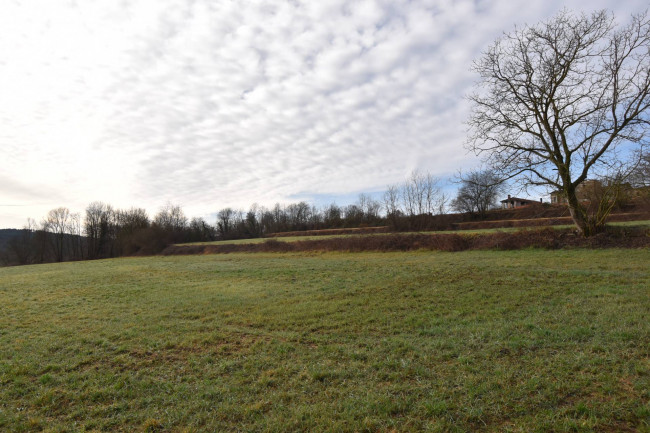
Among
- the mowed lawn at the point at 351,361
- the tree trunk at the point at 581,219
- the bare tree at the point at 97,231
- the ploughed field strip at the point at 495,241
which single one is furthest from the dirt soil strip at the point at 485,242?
the bare tree at the point at 97,231

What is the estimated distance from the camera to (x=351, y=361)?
5.95 meters

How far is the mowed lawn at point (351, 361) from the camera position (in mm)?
4125

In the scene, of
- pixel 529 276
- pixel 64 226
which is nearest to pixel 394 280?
pixel 529 276

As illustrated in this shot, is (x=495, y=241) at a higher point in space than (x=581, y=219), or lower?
lower

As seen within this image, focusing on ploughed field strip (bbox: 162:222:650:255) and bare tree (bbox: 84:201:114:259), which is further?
bare tree (bbox: 84:201:114:259)

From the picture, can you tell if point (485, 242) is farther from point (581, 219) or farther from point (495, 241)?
point (581, 219)

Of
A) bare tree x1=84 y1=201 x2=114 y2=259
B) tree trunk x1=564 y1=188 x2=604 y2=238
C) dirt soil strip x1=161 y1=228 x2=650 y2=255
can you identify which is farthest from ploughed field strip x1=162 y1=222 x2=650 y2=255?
bare tree x1=84 y1=201 x2=114 y2=259

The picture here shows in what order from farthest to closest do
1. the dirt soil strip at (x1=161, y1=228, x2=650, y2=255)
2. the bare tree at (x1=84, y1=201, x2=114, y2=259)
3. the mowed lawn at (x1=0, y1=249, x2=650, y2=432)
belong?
the bare tree at (x1=84, y1=201, x2=114, y2=259) < the dirt soil strip at (x1=161, y1=228, x2=650, y2=255) < the mowed lawn at (x1=0, y1=249, x2=650, y2=432)

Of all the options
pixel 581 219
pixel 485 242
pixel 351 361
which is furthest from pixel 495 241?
pixel 351 361

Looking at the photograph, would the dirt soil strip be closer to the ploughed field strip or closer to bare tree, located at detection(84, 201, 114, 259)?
the ploughed field strip

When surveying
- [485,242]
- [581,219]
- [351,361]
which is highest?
[581,219]

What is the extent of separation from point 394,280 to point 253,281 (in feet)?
24.3

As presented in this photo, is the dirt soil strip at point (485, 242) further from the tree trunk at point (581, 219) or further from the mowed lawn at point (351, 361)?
the mowed lawn at point (351, 361)

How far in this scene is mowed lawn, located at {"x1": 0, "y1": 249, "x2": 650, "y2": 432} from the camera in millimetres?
4125
